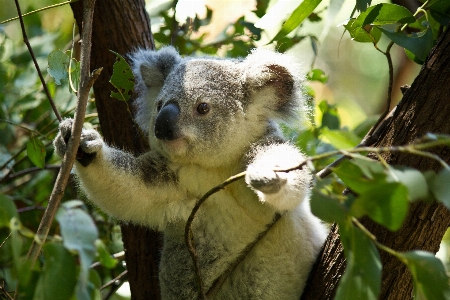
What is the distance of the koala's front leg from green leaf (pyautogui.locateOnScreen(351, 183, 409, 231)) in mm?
633

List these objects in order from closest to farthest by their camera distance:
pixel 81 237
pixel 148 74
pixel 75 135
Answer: pixel 81 237, pixel 75 135, pixel 148 74

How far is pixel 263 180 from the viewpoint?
1894 mm

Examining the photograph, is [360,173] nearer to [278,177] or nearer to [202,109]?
[278,177]

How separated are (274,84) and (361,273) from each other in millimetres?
1511

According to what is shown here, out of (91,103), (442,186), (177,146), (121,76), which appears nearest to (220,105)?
(177,146)

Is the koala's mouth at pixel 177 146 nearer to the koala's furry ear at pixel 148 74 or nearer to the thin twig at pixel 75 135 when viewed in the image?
the koala's furry ear at pixel 148 74

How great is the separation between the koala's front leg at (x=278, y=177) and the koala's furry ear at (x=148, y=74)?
2.34ft

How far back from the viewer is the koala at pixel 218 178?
2.46 m

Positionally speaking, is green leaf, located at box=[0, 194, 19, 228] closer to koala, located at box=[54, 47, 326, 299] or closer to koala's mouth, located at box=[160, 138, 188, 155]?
koala, located at box=[54, 47, 326, 299]

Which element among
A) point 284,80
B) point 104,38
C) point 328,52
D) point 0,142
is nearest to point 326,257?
point 284,80

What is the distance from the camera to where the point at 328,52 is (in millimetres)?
12477

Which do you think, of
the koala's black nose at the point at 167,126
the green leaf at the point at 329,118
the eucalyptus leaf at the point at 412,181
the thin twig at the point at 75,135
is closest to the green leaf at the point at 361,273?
the eucalyptus leaf at the point at 412,181

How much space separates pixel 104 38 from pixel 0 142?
1.13 metres

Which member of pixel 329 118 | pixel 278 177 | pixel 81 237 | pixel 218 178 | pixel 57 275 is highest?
pixel 81 237
